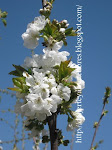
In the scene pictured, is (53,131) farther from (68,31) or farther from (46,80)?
(68,31)

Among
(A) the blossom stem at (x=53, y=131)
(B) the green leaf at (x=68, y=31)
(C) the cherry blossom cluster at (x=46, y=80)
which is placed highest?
(B) the green leaf at (x=68, y=31)

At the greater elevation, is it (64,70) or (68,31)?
(68,31)

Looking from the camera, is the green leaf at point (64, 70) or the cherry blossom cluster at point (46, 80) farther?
the green leaf at point (64, 70)

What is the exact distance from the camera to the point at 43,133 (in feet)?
5.76

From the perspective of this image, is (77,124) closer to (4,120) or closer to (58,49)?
(58,49)

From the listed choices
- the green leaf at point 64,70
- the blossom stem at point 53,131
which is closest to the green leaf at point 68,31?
the green leaf at point 64,70

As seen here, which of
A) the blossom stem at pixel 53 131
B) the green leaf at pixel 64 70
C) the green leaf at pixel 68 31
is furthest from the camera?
the green leaf at pixel 68 31

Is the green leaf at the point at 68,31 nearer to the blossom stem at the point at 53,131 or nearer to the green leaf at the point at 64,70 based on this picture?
the green leaf at the point at 64,70

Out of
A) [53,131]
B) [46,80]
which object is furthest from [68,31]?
[53,131]

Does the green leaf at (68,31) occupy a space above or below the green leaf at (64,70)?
above

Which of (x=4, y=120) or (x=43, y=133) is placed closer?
(x=43, y=133)

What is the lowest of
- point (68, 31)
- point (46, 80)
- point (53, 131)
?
point (53, 131)

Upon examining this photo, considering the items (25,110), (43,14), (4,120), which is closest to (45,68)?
(25,110)

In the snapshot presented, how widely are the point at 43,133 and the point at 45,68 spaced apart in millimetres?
449
